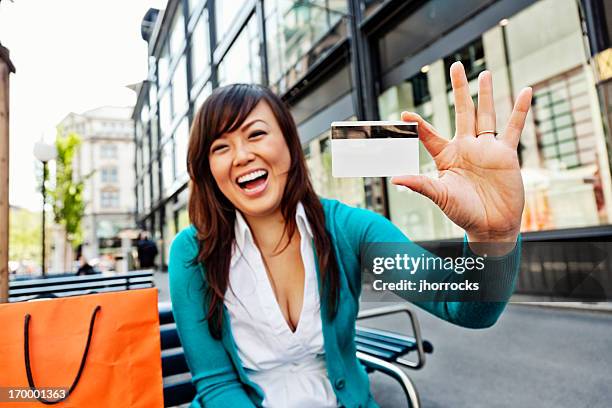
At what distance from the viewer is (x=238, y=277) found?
80 cm

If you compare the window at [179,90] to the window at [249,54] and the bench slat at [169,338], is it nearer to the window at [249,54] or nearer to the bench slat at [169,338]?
the window at [249,54]

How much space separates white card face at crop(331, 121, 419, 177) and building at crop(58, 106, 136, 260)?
1.93 ft

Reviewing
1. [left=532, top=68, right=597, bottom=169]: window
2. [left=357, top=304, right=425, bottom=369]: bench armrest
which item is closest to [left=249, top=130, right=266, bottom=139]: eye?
[left=357, top=304, right=425, bottom=369]: bench armrest

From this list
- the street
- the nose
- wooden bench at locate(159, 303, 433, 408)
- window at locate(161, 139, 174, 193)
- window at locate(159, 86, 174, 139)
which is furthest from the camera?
window at locate(161, 139, 174, 193)

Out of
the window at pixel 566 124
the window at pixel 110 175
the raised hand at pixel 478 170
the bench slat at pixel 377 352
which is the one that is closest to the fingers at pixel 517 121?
the raised hand at pixel 478 170

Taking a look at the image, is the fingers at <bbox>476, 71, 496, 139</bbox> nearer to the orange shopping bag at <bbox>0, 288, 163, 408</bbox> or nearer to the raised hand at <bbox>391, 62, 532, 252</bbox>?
the raised hand at <bbox>391, 62, 532, 252</bbox>

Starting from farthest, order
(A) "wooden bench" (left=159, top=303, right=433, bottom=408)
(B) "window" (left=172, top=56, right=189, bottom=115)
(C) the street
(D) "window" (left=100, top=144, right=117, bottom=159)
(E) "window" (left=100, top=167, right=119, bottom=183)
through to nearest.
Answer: (E) "window" (left=100, top=167, right=119, bottom=183) < (D) "window" (left=100, top=144, right=117, bottom=159) < (C) the street < (B) "window" (left=172, top=56, right=189, bottom=115) < (A) "wooden bench" (left=159, top=303, right=433, bottom=408)

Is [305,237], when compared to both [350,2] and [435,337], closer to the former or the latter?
[350,2]

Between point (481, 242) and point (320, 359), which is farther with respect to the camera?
point (320, 359)

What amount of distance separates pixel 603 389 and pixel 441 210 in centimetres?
53

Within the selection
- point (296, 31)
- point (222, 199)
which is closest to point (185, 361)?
point (222, 199)

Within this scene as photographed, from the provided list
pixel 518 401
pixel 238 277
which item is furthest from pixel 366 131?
pixel 518 401

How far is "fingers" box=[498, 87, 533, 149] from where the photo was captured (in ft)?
1.75

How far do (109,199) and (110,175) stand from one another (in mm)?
2471
